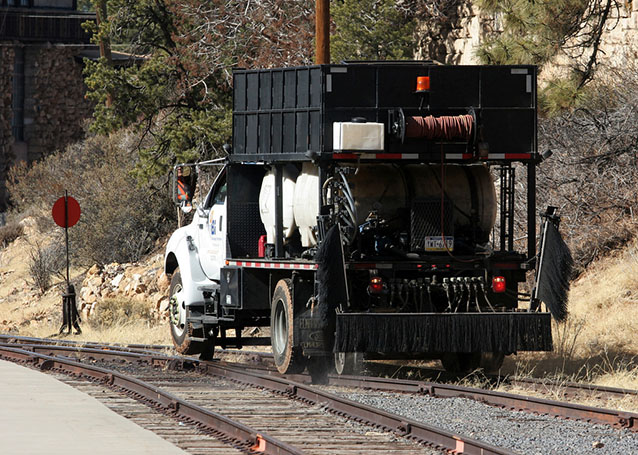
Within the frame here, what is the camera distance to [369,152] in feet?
43.2

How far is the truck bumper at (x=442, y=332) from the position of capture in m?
12.9

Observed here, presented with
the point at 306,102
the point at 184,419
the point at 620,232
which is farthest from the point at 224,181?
the point at 620,232

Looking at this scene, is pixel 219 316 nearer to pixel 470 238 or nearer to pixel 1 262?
pixel 470 238

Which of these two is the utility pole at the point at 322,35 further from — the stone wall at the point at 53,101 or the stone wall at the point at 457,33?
the stone wall at the point at 53,101

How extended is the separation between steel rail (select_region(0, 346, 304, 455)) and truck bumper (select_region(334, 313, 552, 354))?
6.81ft

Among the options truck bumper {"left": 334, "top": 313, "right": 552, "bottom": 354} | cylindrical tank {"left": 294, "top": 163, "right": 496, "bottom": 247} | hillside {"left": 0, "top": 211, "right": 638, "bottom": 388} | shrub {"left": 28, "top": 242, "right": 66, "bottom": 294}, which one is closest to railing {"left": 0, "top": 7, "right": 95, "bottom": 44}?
hillside {"left": 0, "top": 211, "right": 638, "bottom": 388}

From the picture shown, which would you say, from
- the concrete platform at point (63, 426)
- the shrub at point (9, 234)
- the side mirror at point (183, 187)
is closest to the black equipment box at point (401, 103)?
the side mirror at point (183, 187)

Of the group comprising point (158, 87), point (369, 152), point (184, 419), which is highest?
point (158, 87)

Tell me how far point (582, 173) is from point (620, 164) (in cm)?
70

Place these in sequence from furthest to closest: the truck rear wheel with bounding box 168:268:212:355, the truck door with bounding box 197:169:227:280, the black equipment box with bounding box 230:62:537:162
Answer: the truck rear wheel with bounding box 168:268:212:355, the truck door with bounding box 197:169:227:280, the black equipment box with bounding box 230:62:537:162

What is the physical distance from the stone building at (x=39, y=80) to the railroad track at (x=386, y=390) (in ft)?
108

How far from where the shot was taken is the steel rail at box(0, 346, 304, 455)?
935 cm

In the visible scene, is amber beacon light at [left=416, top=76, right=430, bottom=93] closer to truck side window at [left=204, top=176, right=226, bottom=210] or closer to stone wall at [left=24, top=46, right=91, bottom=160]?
truck side window at [left=204, top=176, right=226, bottom=210]

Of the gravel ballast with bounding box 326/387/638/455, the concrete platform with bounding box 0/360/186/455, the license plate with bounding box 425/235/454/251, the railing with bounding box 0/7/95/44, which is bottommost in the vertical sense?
the concrete platform with bounding box 0/360/186/455
